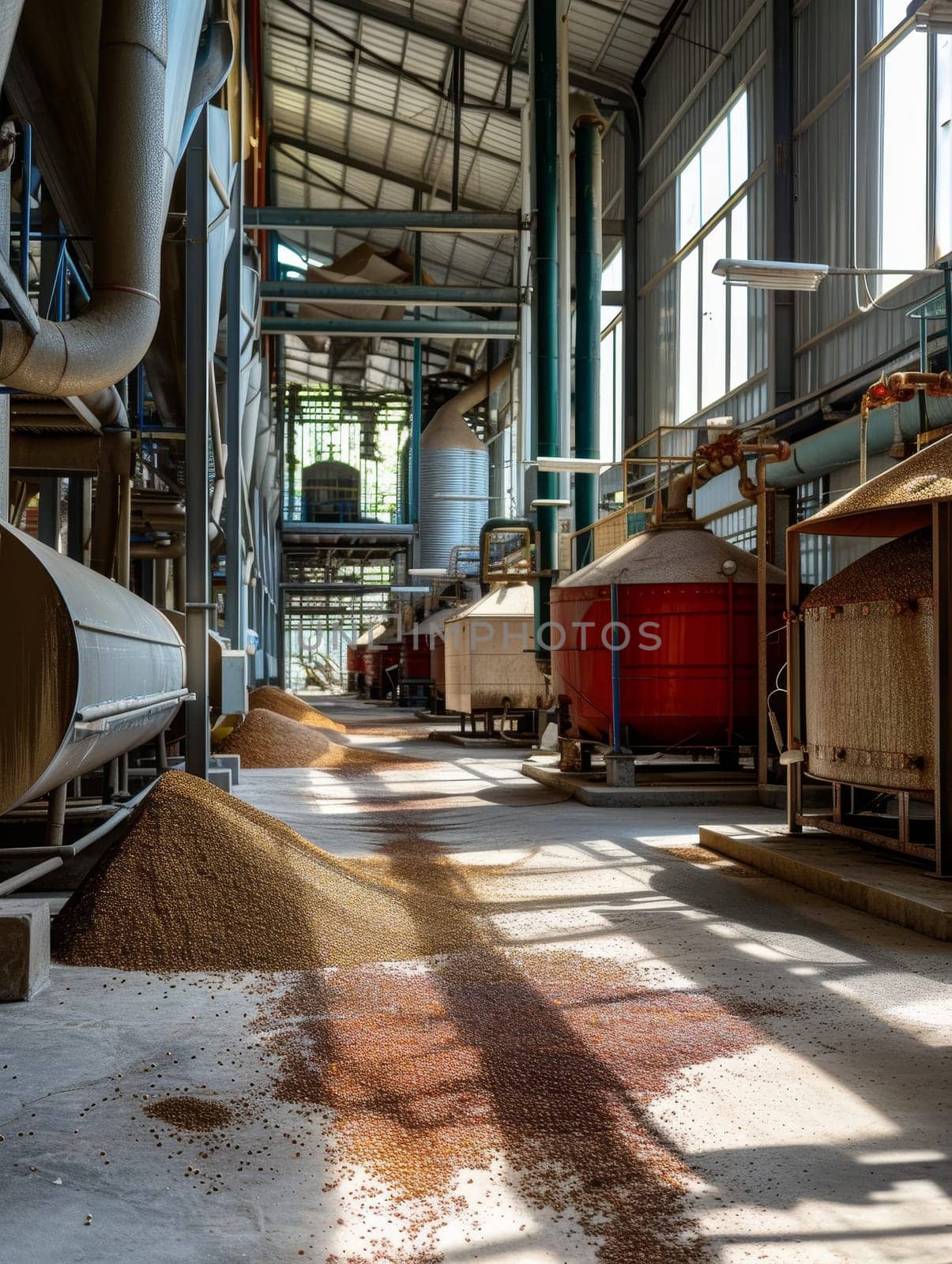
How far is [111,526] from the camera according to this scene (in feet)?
28.8

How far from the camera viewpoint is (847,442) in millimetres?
14062

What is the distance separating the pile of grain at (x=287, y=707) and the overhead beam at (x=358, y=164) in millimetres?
17065

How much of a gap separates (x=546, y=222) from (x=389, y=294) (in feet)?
25.3

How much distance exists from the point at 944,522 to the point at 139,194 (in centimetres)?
431

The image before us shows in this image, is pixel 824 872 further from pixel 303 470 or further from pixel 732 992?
pixel 303 470

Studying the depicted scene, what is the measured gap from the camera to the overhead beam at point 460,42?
2377 centimetres

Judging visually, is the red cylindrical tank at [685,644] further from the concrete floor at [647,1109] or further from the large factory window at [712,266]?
the large factory window at [712,266]

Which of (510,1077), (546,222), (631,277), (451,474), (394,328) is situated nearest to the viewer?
(510,1077)

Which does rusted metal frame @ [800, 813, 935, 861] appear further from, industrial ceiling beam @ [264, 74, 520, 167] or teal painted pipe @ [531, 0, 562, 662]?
industrial ceiling beam @ [264, 74, 520, 167]

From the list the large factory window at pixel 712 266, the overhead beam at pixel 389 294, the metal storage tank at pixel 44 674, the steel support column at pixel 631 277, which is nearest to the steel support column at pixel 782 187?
the large factory window at pixel 712 266

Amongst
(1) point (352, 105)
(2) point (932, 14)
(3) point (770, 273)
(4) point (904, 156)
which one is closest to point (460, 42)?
(1) point (352, 105)

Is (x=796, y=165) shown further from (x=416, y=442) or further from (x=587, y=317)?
(x=416, y=442)

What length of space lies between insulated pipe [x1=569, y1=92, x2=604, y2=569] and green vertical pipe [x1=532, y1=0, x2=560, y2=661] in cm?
41

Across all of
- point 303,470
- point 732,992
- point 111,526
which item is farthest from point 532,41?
point 303,470
